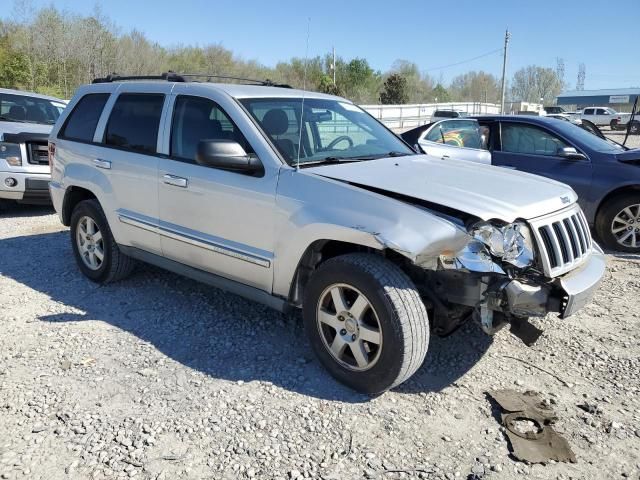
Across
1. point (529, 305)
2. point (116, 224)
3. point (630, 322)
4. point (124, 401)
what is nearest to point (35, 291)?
point (116, 224)

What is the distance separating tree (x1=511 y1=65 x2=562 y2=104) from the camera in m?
97.6

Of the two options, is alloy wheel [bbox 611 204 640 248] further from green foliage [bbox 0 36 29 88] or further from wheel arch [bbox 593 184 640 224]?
green foliage [bbox 0 36 29 88]

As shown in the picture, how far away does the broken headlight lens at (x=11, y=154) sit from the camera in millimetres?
7559

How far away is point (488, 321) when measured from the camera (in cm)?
311

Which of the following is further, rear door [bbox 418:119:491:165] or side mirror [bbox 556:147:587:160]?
rear door [bbox 418:119:491:165]

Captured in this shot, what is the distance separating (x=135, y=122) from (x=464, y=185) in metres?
2.81

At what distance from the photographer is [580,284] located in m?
3.17

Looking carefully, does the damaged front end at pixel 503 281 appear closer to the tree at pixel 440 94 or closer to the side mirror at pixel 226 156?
the side mirror at pixel 226 156

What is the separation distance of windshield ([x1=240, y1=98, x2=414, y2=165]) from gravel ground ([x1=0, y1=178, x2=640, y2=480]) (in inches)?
54.3

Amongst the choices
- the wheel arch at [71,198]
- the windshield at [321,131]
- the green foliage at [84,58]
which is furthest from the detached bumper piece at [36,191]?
the green foliage at [84,58]

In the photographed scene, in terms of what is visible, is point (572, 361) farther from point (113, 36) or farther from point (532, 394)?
point (113, 36)

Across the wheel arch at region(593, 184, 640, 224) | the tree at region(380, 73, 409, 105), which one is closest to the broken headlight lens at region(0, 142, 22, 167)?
the wheel arch at region(593, 184, 640, 224)

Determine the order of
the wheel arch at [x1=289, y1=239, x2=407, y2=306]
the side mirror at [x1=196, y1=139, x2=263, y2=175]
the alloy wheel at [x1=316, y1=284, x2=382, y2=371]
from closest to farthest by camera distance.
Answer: the alloy wheel at [x1=316, y1=284, x2=382, y2=371]
the wheel arch at [x1=289, y1=239, x2=407, y2=306]
the side mirror at [x1=196, y1=139, x2=263, y2=175]

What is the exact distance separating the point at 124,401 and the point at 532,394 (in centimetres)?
247
